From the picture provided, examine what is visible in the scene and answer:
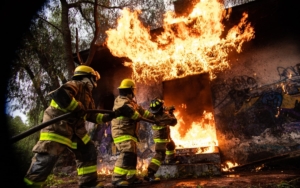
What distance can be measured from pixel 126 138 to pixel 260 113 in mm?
4829

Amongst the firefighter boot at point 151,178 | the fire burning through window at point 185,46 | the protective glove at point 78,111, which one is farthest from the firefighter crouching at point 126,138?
the fire burning through window at point 185,46

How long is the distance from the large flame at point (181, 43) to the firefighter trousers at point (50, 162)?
538 cm

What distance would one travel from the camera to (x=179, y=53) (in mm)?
8117

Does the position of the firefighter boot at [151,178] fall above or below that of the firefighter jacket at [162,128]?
below

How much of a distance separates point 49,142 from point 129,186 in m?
2.06

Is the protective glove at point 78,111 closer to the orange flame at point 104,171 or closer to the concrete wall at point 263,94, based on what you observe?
the concrete wall at point 263,94

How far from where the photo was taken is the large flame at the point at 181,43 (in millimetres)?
7309

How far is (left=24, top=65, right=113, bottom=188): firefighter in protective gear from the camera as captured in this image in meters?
3.05

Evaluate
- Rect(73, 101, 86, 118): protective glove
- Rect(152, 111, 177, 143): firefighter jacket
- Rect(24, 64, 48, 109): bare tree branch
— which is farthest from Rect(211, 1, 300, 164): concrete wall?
Rect(24, 64, 48, 109): bare tree branch

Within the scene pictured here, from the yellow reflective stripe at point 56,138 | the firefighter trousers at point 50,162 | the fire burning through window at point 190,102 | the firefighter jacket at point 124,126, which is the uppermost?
the fire burning through window at point 190,102

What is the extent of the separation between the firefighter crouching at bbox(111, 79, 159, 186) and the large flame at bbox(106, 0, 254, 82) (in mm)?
3587

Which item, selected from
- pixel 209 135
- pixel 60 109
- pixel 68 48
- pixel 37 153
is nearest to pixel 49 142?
pixel 37 153

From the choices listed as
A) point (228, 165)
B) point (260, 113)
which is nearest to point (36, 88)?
point (228, 165)

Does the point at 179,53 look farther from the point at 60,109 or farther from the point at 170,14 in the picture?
the point at 60,109
